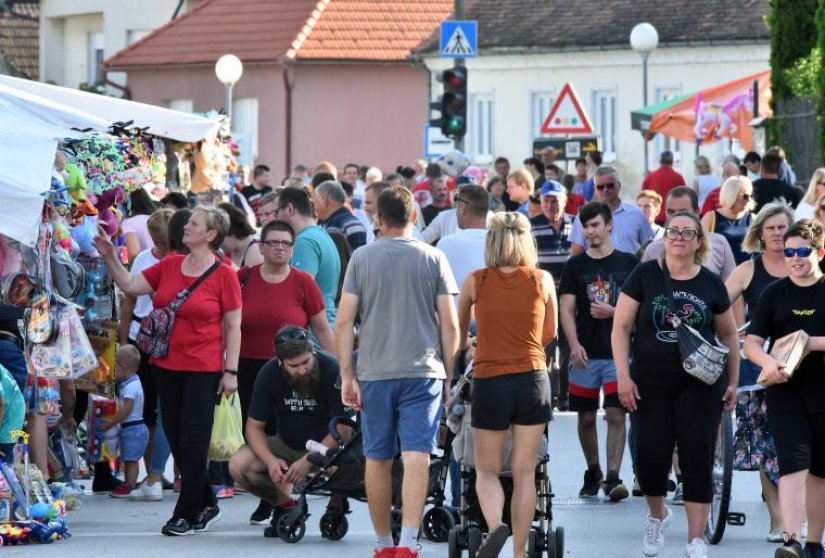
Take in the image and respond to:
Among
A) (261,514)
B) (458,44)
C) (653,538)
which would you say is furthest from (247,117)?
(653,538)

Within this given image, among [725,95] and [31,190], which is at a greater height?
[725,95]

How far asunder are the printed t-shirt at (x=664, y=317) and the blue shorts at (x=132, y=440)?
4.13 meters

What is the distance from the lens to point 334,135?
5241 cm

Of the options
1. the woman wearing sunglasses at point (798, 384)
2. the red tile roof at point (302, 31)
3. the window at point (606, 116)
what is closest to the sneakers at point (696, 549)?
the woman wearing sunglasses at point (798, 384)

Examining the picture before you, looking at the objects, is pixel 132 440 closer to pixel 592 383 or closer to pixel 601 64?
pixel 592 383

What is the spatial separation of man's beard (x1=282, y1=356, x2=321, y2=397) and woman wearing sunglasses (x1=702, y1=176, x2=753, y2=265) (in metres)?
4.93

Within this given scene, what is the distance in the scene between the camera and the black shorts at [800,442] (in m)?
10.5

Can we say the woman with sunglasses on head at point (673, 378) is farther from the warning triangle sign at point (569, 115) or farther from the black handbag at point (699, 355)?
the warning triangle sign at point (569, 115)

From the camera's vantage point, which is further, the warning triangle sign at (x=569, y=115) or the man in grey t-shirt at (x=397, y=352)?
the warning triangle sign at (x=569, y=115)

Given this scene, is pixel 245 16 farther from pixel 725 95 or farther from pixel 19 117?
pixel 19 117

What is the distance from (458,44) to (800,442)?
60.1 feet

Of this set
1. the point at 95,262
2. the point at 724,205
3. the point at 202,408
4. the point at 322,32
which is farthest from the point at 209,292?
the point at 322,32

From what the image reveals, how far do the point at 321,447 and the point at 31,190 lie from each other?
2.19 meters

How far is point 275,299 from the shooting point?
1271 centimetres
